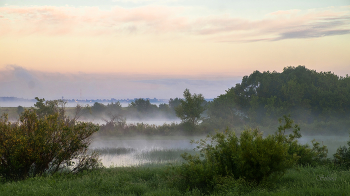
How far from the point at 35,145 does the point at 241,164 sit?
6.34 m

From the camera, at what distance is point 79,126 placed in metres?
9.62

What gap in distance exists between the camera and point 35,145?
859cm

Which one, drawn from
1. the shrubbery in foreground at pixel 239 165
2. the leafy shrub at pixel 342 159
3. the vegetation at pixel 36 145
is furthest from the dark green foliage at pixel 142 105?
the shrubbery in foreground at pixel 239 165

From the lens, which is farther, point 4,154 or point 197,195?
point 4,154

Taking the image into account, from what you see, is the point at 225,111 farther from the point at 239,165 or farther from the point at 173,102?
the point at 239,165

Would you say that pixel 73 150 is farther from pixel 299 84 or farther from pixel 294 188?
pixel 299 84

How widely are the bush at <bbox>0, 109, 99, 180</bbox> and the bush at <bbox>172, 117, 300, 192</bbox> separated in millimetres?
4245

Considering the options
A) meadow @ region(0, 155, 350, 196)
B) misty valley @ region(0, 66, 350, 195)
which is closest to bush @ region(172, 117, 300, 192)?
misty valley @ region(0, 66, 350, 195)

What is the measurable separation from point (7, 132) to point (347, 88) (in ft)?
112

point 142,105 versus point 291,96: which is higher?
point 291,96

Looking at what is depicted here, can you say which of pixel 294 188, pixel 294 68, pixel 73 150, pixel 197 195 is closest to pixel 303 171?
pixel 294 188

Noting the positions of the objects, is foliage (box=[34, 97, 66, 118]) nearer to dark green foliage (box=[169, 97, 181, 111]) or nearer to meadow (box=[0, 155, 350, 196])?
meadow (box=[0, 155, 350, 196])

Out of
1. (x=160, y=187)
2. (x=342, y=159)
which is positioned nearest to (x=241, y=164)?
(x=160, y=187)

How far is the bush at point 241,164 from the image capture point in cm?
656
